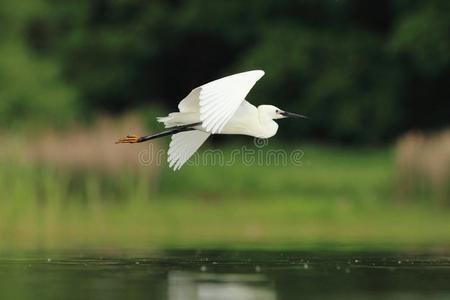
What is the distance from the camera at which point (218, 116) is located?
11.1 m

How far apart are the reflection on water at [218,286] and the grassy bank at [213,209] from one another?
3777 millimetres

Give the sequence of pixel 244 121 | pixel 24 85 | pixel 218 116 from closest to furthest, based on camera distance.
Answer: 1. pixel 218 116
2. pixel 244 121
3. pixel 24 85

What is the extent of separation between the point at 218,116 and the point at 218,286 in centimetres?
183

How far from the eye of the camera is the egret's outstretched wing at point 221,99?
11.1m

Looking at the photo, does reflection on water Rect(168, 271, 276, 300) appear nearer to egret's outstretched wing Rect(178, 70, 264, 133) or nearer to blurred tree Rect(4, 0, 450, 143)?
egret's outstretched wing Rect(178, 70, 264, 133)

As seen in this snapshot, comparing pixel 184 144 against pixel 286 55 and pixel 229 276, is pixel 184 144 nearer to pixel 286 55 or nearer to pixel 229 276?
pixel 229 276

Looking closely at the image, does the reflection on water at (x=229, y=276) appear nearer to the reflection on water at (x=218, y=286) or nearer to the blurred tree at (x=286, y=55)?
the reflection on water at (x=218, y=286)

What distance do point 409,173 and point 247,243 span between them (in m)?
5.34

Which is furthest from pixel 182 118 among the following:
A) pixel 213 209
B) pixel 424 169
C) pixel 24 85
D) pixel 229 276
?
Result: pixel 24 85

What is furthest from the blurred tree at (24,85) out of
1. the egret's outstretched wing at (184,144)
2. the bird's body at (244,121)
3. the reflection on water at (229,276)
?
the reflection on water at (229,276)

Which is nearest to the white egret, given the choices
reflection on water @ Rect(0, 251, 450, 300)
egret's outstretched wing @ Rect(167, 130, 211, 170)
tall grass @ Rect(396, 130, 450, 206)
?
egret's outstretched wing @ Rect(167, 130, 211, 170)

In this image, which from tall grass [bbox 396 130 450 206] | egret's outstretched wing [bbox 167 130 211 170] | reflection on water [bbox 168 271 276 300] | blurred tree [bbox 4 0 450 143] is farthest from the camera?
blurred tree [bbox 4 0 450 143]

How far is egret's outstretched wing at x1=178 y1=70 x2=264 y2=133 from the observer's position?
1109cm

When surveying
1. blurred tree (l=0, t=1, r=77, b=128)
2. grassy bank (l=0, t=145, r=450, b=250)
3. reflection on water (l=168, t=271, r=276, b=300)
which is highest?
blurred tree (l=0, t=1, r=77, b=128)
